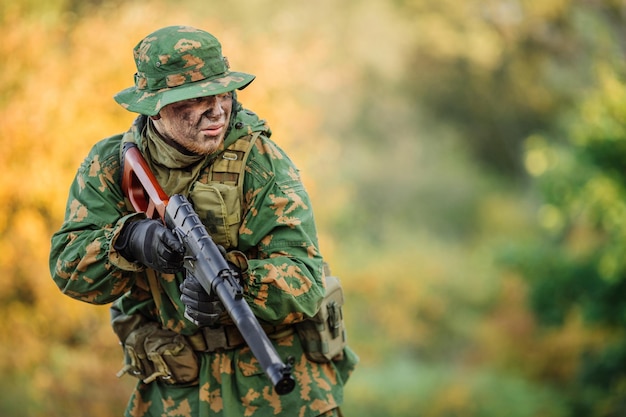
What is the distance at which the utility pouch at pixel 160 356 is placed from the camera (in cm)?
438

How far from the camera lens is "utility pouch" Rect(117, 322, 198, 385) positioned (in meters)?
4.38

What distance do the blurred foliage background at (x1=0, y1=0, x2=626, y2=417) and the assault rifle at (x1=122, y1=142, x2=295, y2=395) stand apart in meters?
9.13

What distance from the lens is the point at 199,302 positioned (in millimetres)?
3822

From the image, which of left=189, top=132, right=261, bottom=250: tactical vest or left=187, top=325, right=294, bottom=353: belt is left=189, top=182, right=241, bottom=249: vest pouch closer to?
left=189, top=132, right=261, bottom=250: tactical vest

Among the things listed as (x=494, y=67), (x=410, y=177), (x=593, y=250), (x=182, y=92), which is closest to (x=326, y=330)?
(x=182, y=92)

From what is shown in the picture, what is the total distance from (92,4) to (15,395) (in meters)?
6.22

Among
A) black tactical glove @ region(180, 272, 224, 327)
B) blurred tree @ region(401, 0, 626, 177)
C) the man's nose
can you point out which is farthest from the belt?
blurred tree @ region(401, 0, 626, 177)

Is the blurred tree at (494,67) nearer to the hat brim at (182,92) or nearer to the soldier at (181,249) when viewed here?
the soldier at (181,249)

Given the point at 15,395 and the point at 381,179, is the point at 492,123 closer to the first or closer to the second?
the point at 381,179

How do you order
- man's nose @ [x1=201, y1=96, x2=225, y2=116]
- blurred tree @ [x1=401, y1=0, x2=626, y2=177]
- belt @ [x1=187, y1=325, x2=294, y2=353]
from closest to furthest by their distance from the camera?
man's nose @ [x1=201, y1=96, x2=225, y2=116], belt @ [x1=187, y1=325, x2=294, y2=353], blurred tree @ [x1=401, y1=0, x2=626, y2=177]

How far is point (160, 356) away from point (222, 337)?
0.86 feet

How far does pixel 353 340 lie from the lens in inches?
973

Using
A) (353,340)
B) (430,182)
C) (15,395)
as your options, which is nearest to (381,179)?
(430,182)

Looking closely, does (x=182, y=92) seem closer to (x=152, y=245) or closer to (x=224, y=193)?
(x=224, y=193)
